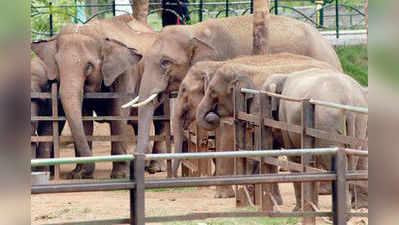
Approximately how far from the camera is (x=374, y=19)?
22.4 inches

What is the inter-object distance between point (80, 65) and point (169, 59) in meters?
1.54

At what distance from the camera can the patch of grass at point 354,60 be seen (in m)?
17.9

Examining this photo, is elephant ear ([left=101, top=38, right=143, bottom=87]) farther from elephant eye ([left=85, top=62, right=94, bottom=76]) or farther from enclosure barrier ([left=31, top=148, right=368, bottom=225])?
enclosure barrier ([left=31, top=148, right=368, bottom=225])

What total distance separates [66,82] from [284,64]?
421cm

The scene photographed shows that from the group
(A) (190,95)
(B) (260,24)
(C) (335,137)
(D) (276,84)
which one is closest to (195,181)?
(C) (335,137)

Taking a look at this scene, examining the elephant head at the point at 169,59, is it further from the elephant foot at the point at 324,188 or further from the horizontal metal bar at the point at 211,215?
the horizontal metal bar at the point at 211,215

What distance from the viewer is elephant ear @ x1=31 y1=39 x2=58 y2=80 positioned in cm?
1261

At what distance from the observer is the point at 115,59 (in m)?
13.0

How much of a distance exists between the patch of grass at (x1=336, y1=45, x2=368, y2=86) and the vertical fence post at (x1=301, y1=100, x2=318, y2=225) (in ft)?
37.6

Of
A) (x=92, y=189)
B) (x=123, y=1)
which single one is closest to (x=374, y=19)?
(x=92, y=189)

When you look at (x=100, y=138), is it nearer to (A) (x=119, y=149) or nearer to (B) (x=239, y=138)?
(A) (x=119, y=149)

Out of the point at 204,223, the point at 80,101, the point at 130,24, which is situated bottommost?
the point at 204,223

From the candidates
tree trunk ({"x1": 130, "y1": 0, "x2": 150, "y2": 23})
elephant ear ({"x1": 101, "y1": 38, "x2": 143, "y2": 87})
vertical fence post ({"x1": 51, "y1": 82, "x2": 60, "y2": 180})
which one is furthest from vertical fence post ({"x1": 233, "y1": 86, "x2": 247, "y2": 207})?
tree trunk ({"x1": 130, "y1": 0, "x2": 150, "y2": 23})

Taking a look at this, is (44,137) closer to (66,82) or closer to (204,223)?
(66,82)
